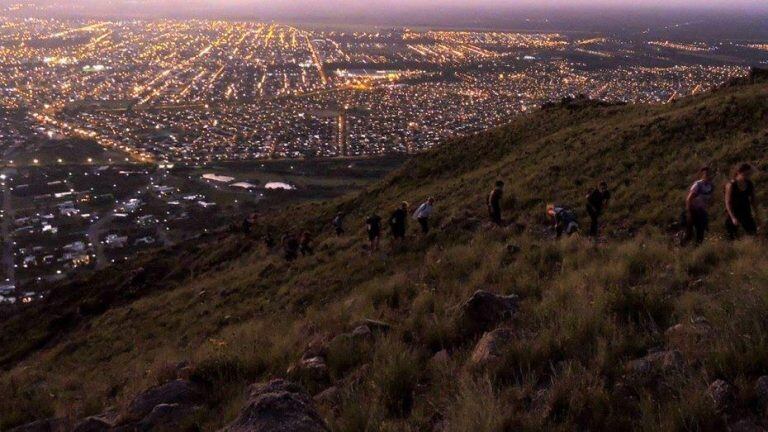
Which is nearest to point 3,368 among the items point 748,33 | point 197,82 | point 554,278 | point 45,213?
point 554,278

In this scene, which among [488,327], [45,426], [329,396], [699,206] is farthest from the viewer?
[699,206]

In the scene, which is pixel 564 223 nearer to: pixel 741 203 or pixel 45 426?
pixel 741 203

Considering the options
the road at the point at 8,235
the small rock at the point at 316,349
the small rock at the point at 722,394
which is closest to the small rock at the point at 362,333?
the small rock at the point at 316,349

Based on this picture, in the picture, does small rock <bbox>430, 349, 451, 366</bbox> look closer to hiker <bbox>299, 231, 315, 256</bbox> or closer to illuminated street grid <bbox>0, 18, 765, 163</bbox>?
hiker <bbox>299, 231, 315, 256</bbox>

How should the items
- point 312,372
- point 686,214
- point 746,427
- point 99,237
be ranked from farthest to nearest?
point 99,237, point 686,214, point 312,372, point 746,427

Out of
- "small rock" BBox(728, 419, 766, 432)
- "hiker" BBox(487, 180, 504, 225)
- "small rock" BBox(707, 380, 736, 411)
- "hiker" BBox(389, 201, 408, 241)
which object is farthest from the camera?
"hiker" BBox(389, 201, 408, 241)

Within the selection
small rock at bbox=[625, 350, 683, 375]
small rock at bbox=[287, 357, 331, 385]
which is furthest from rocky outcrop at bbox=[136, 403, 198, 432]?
small rock at bbox=[625, 350, 683, 375]

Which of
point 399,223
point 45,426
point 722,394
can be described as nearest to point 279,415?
point 722,394
